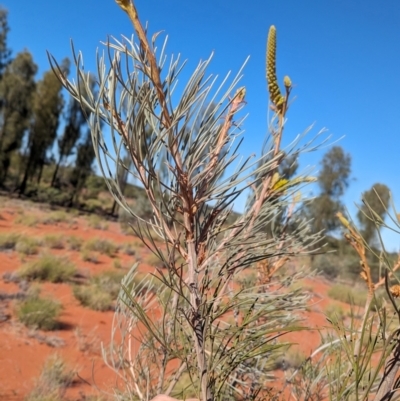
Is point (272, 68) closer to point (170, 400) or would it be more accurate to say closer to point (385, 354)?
point (385, 354)

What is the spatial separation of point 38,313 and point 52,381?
1.88m

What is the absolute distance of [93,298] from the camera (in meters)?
8.01

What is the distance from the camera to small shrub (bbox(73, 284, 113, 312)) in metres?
7.95

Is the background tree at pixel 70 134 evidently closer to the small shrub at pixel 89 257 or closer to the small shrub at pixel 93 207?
the small shrub at pixel 93 207

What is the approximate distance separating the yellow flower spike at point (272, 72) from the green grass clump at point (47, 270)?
8.33m

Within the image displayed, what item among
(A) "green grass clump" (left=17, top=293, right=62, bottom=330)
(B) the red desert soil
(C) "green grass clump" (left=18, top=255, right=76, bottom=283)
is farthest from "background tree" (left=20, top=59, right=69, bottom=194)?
(A) "green grass clump" (left=17, top=293, right=62, bottom=330)

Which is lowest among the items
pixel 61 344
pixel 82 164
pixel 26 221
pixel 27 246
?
pixel 61 344

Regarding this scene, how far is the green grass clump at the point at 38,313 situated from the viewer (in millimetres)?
6148

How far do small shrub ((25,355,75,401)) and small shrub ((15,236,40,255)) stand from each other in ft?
20.2

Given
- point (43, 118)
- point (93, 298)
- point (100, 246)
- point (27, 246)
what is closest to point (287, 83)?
point (93, 298)

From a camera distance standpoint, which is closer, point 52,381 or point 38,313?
point 52,381

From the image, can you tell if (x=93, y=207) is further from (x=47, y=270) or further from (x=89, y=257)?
(x=47, y=270)

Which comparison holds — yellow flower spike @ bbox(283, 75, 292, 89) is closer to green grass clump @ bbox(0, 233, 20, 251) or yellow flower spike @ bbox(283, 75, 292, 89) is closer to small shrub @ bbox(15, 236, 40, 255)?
small shrub @ bbox(15, 236, 40, 255)

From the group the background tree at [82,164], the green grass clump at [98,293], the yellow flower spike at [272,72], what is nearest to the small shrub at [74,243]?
the green grass clump at [98,293]
